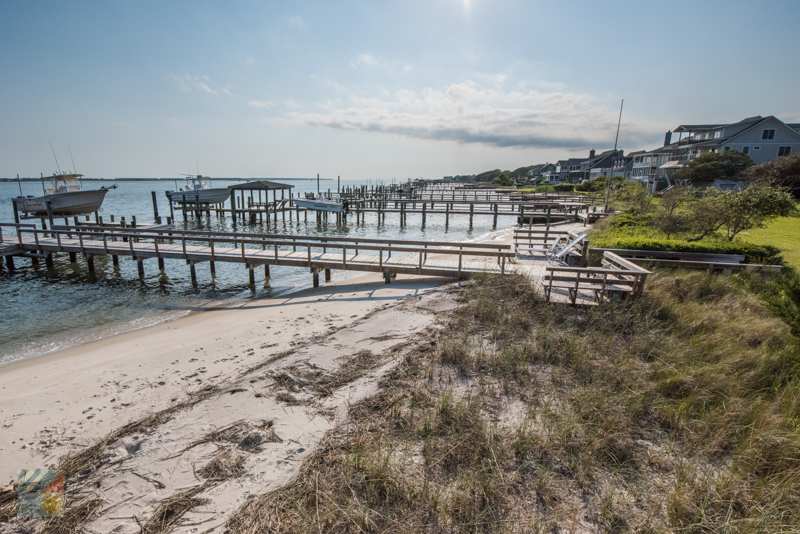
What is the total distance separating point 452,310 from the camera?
885 cm

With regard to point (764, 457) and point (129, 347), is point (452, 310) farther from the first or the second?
point (129, 347)

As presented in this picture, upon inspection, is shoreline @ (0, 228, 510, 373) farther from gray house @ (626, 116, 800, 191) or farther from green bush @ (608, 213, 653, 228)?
gray house @ (626, 116, 800, 191)

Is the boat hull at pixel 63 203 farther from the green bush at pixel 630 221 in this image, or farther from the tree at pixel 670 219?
the tree at pixel 670 219

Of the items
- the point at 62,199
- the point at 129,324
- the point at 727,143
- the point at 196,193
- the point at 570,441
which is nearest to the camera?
the point at 570,441

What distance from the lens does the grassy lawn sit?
12328 millimetres

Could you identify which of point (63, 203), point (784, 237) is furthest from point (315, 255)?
point (63, 203)

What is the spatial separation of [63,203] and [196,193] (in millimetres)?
11042

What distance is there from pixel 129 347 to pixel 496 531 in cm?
867

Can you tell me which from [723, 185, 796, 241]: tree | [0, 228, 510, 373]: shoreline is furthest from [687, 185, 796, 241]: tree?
[0, 228, 510, 373]: shoreline

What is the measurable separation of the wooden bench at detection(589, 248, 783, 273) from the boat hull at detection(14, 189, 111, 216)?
3609 centimetres

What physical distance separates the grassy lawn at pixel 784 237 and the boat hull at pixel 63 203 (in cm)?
4132

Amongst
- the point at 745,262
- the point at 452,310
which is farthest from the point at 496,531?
the point at 745,262

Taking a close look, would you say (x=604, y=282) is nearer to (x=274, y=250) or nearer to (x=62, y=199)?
(x=274, y=250)

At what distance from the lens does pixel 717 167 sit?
39.9 m
